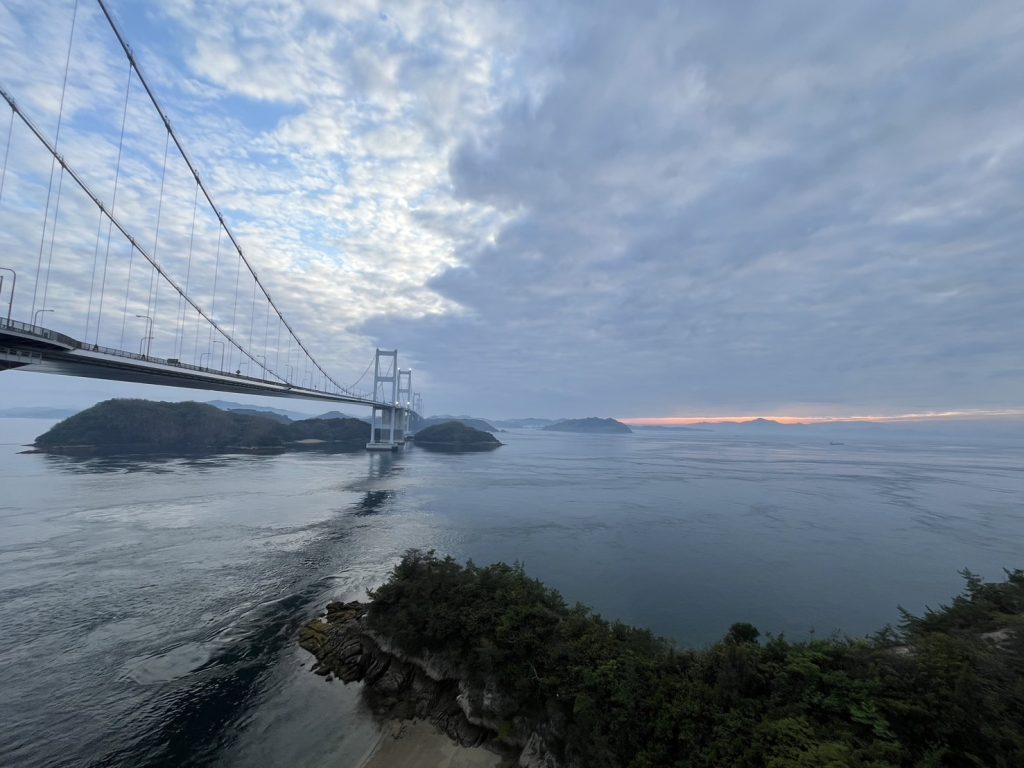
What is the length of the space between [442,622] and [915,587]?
60.6 ft

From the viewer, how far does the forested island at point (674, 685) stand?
495 centimetres

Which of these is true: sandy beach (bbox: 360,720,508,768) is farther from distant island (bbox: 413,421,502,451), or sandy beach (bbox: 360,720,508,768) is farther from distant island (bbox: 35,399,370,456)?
distant island (bbox: 413,421,502,451)

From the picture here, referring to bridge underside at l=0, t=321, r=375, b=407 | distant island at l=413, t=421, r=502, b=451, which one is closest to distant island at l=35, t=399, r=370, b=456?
distant island at l=413, t=421, r=502, b=451

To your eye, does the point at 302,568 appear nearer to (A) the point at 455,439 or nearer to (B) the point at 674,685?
(B) the point at 674,685

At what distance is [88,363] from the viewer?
41.8 ft

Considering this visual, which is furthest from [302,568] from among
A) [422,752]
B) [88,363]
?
[422,752]

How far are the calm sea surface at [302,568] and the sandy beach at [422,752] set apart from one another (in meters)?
0.41

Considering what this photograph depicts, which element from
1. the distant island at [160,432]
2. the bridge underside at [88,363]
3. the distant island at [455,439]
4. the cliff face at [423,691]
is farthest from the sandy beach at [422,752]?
the distant island at [455,439]

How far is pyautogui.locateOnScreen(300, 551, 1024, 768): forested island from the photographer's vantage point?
495 centimetres

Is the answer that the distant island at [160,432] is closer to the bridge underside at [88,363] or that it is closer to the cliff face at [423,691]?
the bridge underside at [88,363]

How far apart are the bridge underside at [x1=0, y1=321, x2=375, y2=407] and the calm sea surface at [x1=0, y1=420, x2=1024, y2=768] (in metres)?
7.13

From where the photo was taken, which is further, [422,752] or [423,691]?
[423,691]

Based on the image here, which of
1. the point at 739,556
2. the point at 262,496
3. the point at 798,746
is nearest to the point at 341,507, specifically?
the point at 262,496

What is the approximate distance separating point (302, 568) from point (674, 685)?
15.0 m
